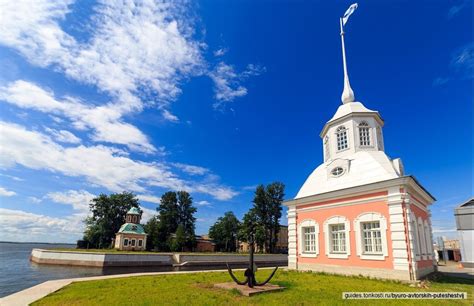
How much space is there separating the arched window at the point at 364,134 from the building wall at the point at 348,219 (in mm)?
5714

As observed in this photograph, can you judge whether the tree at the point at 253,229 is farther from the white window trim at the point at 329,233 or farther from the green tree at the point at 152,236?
the white window trim at the point at 329,233

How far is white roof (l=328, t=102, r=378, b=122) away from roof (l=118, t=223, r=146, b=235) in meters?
48.1

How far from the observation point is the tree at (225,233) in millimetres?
66125

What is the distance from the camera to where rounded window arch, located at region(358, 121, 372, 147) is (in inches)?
790

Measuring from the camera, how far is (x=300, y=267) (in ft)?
62.6

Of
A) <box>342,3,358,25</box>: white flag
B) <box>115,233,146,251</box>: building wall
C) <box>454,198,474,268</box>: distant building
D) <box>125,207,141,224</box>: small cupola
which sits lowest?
<box>115,233,146,251</box>: building wall

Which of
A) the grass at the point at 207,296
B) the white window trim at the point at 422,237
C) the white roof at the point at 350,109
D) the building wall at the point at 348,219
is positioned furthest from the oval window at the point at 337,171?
the grass at the point at 207,296

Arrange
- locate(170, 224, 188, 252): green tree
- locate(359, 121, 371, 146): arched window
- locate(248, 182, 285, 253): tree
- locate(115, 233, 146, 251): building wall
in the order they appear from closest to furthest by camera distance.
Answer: locate(359, 121, 371, 146): arched window < locate(115, 233, 146, 251): building wall < locate(170, 224, 188, 252): green tree < locate(248, 182, 285, 253): tree

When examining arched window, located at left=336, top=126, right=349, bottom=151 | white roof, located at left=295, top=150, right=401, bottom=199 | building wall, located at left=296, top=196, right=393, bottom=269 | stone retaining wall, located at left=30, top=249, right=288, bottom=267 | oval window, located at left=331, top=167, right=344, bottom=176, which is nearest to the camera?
building wall, located at left=296, top=196, right=393, bottom=269

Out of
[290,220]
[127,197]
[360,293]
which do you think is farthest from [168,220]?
[360,293]

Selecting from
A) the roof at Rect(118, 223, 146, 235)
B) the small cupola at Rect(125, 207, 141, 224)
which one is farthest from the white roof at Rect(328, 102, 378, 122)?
the small cupola at Rect(125, 207, 141, 224)

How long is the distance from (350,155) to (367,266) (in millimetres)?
7634

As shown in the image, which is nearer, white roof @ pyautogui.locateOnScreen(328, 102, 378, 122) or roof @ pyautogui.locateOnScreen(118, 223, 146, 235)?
white roof @ pyautogui.locateOnScreen(328, 102, 378, 122)

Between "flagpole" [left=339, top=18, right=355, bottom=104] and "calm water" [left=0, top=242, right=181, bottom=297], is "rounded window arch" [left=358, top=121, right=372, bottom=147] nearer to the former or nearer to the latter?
"flagpole" [left=339, top=18, right=355, bottom=104]
